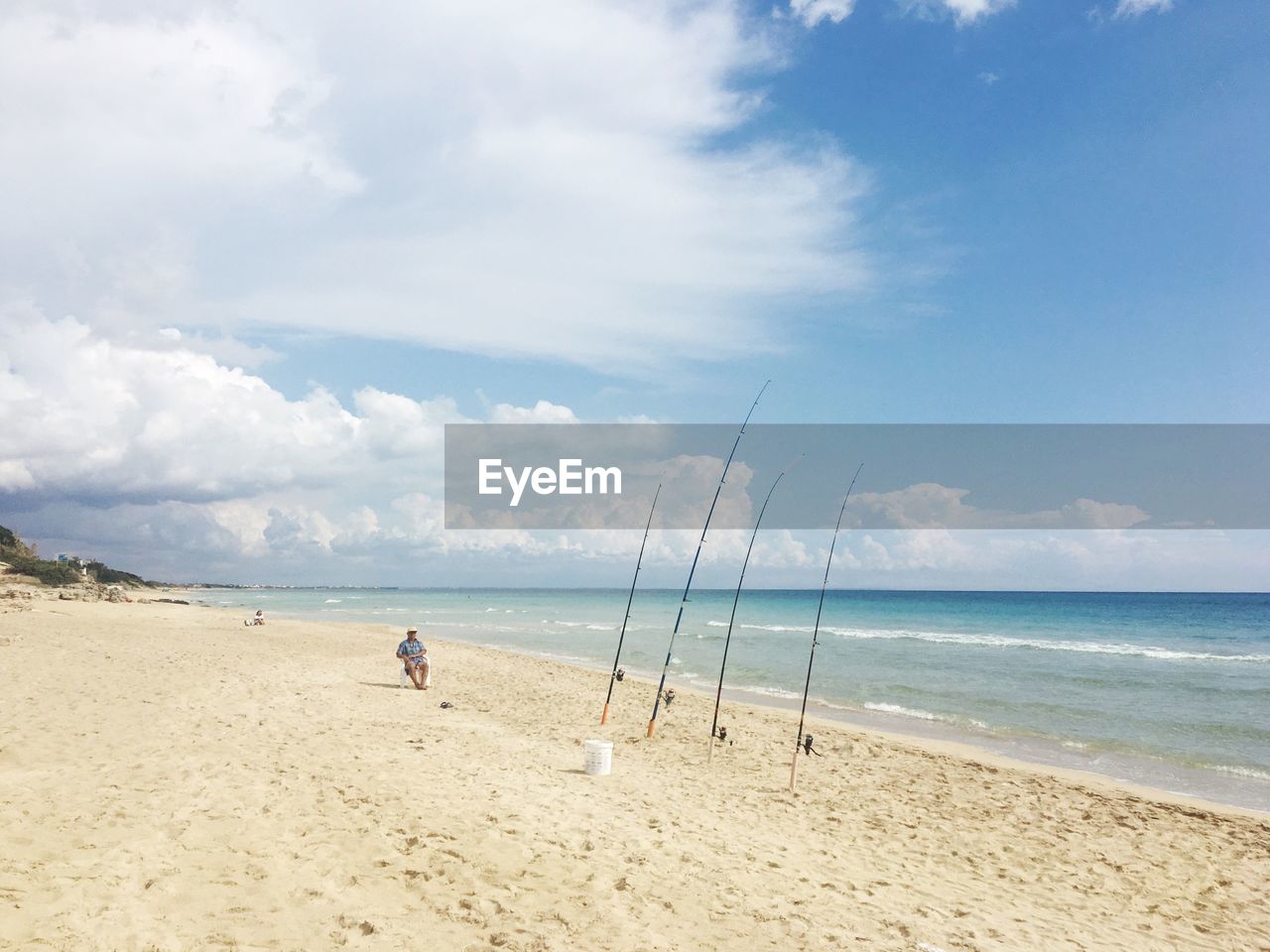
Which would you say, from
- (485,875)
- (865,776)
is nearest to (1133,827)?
(865,776)

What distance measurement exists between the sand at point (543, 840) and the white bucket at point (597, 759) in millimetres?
301

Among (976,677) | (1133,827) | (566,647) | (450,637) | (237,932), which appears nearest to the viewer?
(237,932)

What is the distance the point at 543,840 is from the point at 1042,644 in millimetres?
35296

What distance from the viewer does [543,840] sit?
21.2 ft

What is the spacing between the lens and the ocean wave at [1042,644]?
2942 centimetres

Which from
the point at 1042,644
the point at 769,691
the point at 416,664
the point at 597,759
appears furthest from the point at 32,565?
the point at 1042,644

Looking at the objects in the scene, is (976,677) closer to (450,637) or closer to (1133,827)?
(1133,827)

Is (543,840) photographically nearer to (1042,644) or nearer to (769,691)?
(769,691)

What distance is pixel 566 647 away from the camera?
30.4 metres

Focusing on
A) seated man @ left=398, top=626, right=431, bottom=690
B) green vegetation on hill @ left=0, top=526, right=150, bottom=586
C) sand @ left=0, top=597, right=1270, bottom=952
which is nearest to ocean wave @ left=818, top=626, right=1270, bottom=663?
sand @ left=0, top=597, right=1270, bottom=952

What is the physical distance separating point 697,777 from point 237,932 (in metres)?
6.19

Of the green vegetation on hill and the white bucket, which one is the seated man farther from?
the green vegetation on hill

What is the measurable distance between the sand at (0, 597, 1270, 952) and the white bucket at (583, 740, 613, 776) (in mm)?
301

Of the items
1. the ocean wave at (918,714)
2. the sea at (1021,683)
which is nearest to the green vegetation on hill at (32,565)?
the sea at (1021,683)
